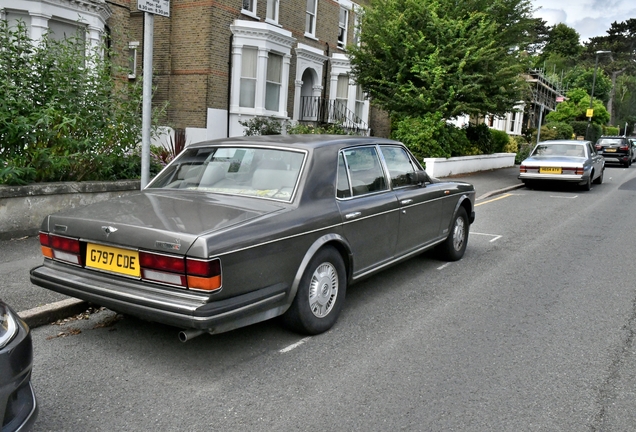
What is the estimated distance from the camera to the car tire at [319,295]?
14.3ft

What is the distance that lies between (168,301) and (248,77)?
55.2 feet

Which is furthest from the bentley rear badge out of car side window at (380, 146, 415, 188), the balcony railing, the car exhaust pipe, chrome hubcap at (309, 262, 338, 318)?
the balcony railing

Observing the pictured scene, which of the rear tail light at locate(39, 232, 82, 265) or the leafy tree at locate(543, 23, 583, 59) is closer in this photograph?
the rear tail light at locate(39, 232, 82, 265)

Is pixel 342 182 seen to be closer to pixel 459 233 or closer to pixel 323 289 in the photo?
pixel 323 289

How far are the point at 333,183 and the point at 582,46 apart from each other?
9587 centimetres

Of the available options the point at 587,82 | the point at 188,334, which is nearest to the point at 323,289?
the point at 188,334

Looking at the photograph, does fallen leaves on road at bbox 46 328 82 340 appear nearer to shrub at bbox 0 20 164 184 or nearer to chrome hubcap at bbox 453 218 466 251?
shrub at bbox 0 20 164 184

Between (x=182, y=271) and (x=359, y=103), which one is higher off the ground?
(x=359, y=103)

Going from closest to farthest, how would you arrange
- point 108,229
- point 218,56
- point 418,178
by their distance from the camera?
point 108,229 < point 418,178 < point 218,56

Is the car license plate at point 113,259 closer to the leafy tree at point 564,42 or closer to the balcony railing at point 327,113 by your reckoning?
the balcony railing at point 327,113

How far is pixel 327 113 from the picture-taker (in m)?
23.8

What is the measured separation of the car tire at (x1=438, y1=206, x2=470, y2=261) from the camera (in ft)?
23.4

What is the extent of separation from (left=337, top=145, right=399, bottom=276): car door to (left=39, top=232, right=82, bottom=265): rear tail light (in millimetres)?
2102

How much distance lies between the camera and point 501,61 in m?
18.1
